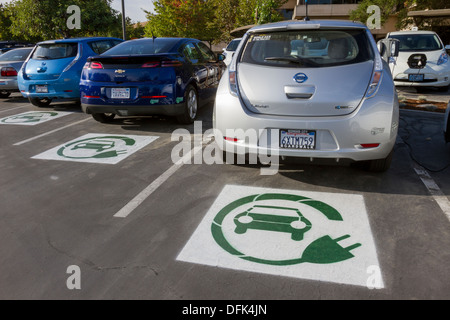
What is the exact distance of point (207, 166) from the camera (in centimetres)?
460

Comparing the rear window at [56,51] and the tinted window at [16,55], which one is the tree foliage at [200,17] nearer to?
the tinted window at [16,55]

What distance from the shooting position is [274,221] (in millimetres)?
3145

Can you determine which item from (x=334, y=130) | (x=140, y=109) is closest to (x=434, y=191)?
(x=334, y=130)

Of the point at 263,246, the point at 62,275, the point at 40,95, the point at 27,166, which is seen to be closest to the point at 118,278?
the point at 62,275

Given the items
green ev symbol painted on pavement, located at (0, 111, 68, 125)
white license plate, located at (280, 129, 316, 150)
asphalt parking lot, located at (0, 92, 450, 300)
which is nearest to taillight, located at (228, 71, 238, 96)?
white license plate, located at (280, 129, 316, 150)

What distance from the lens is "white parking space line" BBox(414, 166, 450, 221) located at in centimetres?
336

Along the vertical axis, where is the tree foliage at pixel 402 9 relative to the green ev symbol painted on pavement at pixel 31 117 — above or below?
above

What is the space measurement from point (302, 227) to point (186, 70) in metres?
4.25

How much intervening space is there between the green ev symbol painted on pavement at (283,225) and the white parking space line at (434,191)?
105cm

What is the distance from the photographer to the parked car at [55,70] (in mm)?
8016

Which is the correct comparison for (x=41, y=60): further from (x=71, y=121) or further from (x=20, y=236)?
(x=20, y=236)

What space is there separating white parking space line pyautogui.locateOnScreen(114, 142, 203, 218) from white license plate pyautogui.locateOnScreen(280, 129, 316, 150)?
151 cm

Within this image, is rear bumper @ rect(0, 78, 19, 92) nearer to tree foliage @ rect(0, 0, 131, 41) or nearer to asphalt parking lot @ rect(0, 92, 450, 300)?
asphalt parking lot @ rect(0, 92, 450, 300)

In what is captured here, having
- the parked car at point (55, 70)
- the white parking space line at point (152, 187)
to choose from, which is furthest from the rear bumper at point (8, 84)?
the white parking space line at point (152, 187)
